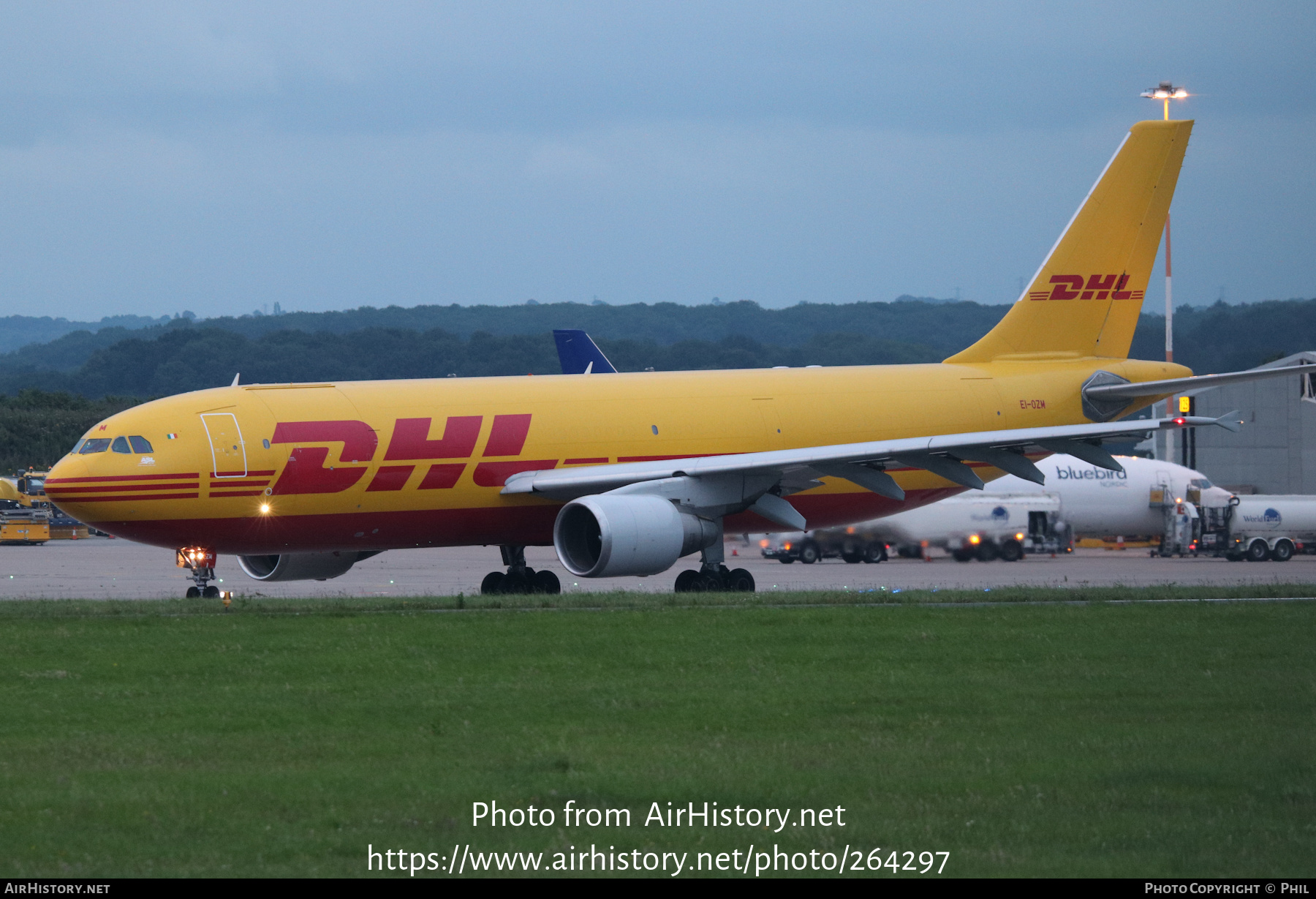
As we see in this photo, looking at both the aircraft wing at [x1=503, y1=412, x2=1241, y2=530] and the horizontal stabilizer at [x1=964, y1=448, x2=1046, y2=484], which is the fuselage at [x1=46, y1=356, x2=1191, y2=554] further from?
the horizontal stabilizer at [x1=964, y1=448, x2=1046, y2=484]

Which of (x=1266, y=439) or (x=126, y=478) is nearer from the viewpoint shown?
(x=126, y=478)

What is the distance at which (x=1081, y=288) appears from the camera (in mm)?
34000

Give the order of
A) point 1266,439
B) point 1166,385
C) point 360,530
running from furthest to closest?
point 1266,439
point 1166,385
point 360,530

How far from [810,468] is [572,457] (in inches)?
165

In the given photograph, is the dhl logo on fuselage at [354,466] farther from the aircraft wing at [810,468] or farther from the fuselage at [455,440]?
the aircraft wing at [810,468]

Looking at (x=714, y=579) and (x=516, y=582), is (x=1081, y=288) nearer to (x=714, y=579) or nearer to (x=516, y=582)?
(x=714, y=579)

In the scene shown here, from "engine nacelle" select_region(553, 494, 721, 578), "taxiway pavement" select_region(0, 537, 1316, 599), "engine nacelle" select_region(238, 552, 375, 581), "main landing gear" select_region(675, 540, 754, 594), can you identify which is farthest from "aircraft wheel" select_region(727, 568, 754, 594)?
"engine nacelle" select_region(238, 552, 375, 581)

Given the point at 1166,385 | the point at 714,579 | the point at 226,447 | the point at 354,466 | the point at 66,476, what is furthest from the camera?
the point at 1166,385

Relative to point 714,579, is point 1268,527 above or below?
below

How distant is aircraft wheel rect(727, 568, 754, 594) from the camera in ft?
93.0

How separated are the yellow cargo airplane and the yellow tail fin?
2.42 ft

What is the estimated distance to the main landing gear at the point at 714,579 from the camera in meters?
28.4

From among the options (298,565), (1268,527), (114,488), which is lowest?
(1268,527)

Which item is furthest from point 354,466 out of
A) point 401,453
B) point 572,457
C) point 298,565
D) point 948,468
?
point 948,468
